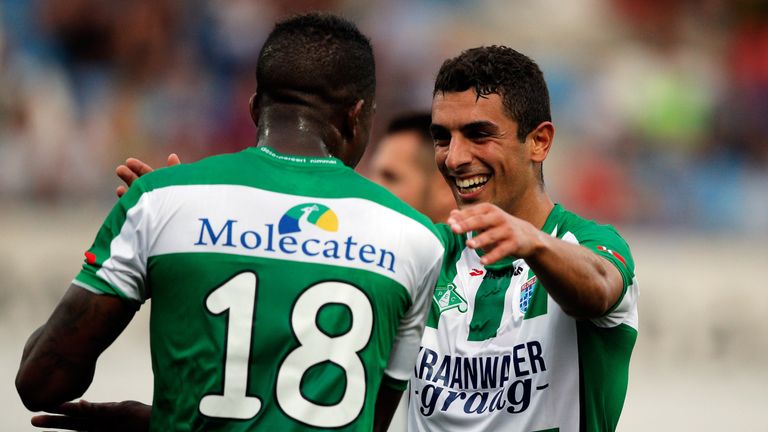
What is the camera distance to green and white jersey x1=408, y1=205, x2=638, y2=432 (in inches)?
131

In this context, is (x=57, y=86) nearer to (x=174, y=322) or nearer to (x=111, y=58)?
(x=111, y=58)

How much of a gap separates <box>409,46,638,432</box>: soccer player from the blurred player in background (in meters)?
1.95

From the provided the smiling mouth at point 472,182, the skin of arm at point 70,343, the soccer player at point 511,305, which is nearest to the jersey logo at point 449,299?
the soccer player at point 511,305

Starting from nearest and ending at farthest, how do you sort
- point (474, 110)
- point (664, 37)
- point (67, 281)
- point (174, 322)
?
point (174, 322), point (474, 110), point (67, 281), point (664, 37)

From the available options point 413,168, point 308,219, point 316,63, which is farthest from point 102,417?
point 413,168

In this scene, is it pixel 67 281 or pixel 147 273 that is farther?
pixel 67 281

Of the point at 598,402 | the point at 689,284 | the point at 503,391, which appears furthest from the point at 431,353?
the point at 689,284

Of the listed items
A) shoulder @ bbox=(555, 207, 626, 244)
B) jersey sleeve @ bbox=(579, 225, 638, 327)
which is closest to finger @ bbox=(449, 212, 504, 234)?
jersey sleeve @ bbox=(579, 225, 638, 327)

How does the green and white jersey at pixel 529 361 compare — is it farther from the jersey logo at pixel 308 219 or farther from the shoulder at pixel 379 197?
the jersey logo at pixel 308 219

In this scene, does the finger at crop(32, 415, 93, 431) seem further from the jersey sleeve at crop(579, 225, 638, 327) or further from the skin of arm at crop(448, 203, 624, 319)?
the jersey sleeve at crop(579, 225, 638, 327)

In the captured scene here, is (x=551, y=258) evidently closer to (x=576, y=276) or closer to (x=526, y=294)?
(x=576, y=276)

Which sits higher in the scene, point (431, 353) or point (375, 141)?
point (375, 141)

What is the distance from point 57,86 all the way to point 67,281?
6.75ft

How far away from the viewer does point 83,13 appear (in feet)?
34.8
